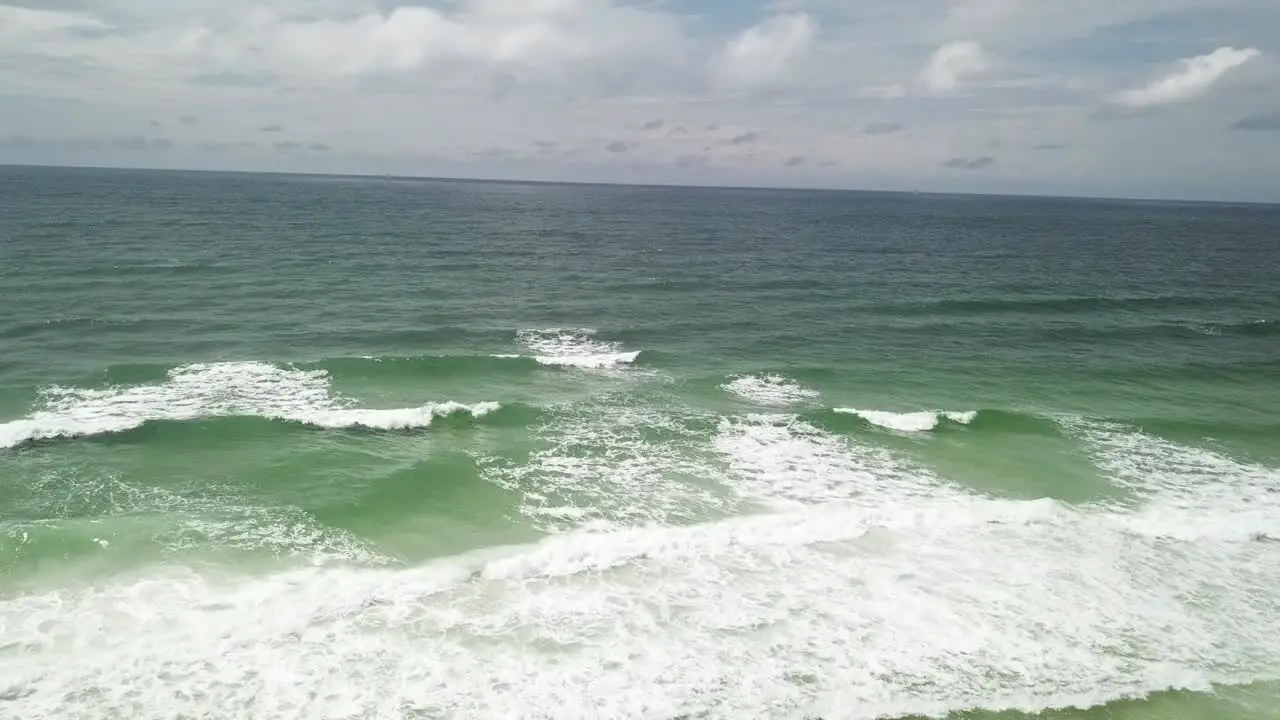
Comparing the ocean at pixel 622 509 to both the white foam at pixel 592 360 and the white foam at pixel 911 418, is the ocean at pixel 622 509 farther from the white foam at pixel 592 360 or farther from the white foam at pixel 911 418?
the white foam at pixel 592 360

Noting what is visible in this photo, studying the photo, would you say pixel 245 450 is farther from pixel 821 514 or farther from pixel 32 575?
pixel 821 514

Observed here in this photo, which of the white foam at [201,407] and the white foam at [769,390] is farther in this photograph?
the white foam at [769,390]

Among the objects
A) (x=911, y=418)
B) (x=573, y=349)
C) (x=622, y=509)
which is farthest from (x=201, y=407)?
(x=911, y=418)

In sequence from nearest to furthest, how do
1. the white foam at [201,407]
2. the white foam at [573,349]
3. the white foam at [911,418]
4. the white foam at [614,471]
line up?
the white foam at [614,471] → the white foam at [201,407] → the white foam at [911,418] → the white foam at [573,349]

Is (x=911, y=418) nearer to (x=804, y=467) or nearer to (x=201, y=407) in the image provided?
(x=804, y=467)

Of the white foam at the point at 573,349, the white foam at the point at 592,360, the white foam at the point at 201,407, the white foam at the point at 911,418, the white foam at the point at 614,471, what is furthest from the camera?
the white foam at the point at 573,349

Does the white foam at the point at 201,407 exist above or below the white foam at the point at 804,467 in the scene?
above


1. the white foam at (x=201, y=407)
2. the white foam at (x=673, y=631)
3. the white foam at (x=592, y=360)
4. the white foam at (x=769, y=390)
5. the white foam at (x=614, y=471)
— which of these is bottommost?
the white foam at (x=673, y=631)

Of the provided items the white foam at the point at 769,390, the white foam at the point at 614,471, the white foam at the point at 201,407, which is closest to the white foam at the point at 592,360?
the white foam at the point at 769,390
